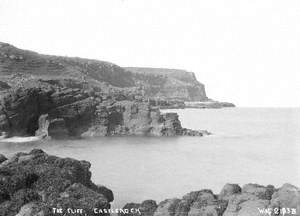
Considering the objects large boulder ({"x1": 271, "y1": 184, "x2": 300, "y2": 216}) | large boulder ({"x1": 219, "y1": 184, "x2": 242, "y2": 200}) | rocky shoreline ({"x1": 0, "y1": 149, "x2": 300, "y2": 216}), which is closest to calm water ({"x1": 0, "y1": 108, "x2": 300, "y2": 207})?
rocky shoreline ({"x1": 0, "y1": 149, "x2": 300, "y2": 216})

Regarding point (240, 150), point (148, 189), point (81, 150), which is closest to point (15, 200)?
point (148, 189)

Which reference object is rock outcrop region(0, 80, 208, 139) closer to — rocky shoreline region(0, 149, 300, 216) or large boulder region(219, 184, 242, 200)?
rocky shoreline region(0, 149, 300, 216)

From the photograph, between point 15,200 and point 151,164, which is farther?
point 151,164

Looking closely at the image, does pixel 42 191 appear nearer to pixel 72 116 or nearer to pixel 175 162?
pixel 175 162

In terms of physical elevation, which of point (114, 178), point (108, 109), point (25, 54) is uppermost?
point (25, 54)

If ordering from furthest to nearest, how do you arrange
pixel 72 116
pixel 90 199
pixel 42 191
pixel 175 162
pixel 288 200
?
pixel 72 116 < pixel 175 162 < pixel 42 191 < pixel 90 199 < pixel 288 200

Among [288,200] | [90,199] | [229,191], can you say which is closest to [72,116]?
[229,191]

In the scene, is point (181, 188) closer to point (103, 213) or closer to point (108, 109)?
point (103, 213)

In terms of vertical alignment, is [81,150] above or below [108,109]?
below
